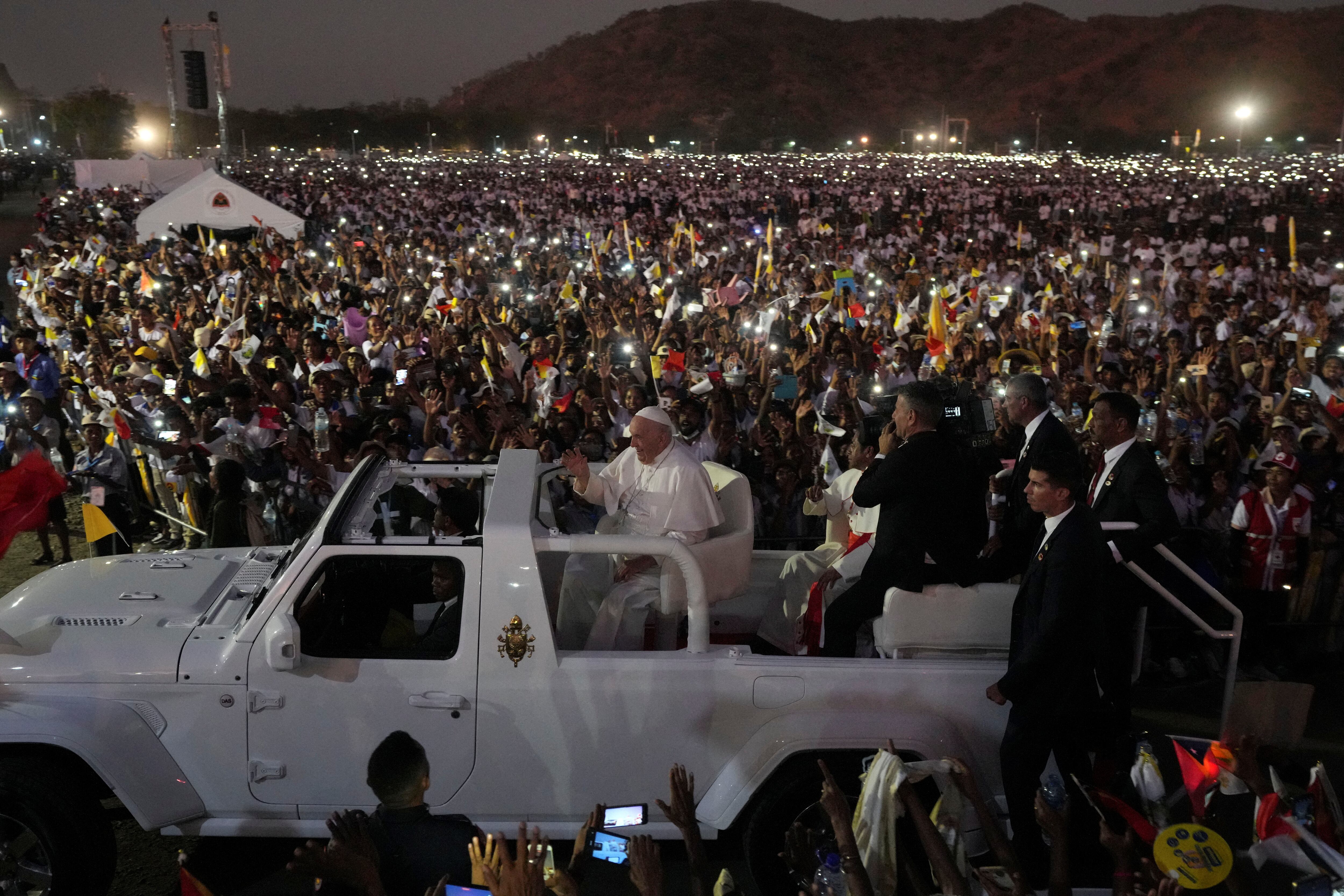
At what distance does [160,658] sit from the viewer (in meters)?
4.10

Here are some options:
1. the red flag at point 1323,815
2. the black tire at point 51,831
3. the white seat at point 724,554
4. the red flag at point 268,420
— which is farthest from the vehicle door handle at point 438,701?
the red flag at point 268,420

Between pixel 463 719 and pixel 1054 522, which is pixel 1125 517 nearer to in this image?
pixel 1054 522

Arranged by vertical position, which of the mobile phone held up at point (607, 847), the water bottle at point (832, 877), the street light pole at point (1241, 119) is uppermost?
the street light pole at point (1241, 119)

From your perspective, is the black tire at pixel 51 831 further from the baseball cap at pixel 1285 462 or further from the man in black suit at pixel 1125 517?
the baseball cap at pixel 1285 462

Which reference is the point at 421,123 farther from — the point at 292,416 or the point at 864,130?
the point at 292,416

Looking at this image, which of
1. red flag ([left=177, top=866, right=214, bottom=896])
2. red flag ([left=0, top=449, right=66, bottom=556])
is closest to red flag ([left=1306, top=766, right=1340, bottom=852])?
red flag ([left=177, top=866, right=214, bottom=896])

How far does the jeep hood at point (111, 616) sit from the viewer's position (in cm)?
409

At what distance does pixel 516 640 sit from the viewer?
13.3 ft

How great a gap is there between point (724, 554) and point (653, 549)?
766mm

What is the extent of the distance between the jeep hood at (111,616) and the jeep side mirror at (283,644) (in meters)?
0.48

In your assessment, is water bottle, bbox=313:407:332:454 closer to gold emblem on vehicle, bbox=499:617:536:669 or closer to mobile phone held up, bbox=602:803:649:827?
gold emblem on vehicle, bbox=499:617:536:669

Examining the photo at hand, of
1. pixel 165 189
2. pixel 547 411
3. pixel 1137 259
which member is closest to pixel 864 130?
pixel 165 189

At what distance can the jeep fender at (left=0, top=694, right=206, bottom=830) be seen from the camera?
3.93 metres

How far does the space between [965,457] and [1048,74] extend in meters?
175
